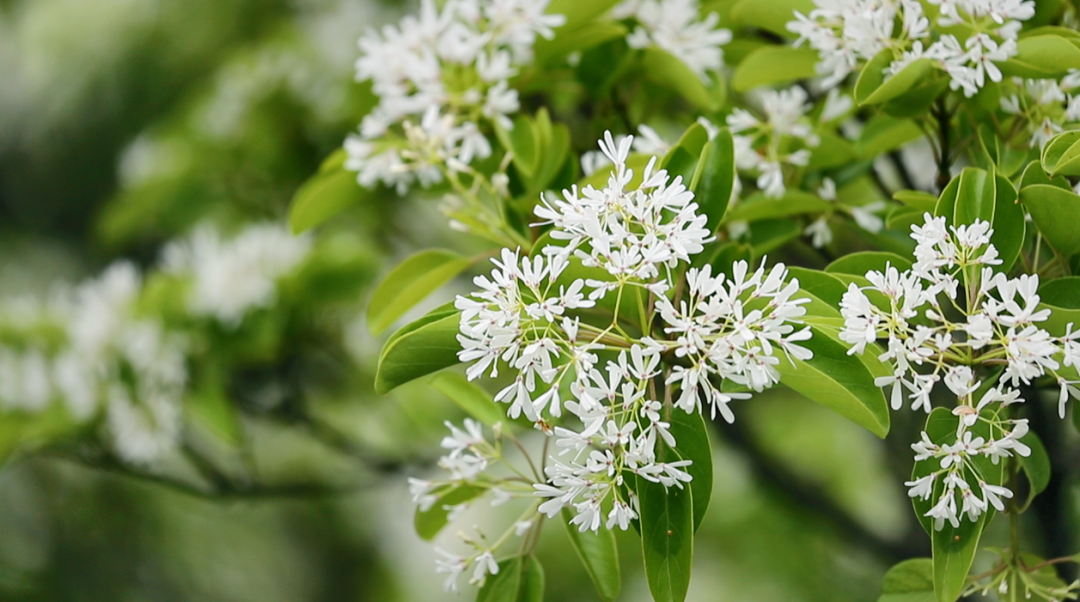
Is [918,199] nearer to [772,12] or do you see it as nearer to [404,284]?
[772,12]

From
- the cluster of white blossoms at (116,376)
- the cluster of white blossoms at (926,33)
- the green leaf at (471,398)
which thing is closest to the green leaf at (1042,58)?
the cluster of white blossoms at (926,33)

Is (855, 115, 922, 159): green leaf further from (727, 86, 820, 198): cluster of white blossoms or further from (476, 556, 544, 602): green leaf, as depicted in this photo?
(476, 556, 544, 602): green leaf

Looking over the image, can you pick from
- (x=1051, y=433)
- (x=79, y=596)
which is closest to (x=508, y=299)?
(x=1051, y=433)

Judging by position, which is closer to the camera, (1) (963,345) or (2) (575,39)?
(1) (963,345)

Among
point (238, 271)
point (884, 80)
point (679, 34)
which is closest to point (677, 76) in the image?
point (679, 34)

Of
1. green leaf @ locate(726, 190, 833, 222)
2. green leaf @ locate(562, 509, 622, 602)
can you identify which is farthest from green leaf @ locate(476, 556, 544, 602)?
green leaf @ locate(726, 190, 833, 222)

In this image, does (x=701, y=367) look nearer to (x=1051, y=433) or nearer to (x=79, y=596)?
(x=1051, y=433)
